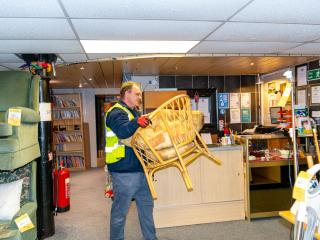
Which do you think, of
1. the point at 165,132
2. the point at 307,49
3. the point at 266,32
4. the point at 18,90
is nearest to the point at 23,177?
the point at 18,90

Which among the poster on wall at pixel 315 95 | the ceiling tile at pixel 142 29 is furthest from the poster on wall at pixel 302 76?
the ceiling tile at pixel 142 29

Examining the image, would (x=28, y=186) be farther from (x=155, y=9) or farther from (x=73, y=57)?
(x=155, y=9)

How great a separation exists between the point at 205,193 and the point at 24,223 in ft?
6.48

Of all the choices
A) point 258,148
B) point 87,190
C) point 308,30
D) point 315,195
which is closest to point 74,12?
point 315,195

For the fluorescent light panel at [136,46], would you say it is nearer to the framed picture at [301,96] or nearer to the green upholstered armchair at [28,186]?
the green upholstered armchair at [28,186]

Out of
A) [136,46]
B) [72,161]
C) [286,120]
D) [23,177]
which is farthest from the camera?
[72,161]

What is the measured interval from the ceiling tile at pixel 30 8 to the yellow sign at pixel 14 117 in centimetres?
71

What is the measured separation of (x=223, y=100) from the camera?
578 centimetres

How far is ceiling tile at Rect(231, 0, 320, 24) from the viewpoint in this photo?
1.87m

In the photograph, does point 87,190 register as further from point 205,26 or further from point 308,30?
point 308,30

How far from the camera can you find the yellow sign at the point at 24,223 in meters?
2.39

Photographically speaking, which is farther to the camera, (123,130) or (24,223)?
(24,223)

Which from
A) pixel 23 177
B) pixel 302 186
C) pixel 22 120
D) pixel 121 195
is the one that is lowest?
pixel 121 195

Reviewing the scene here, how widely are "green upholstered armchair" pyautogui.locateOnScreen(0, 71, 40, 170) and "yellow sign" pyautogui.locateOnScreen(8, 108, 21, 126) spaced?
3 cm
